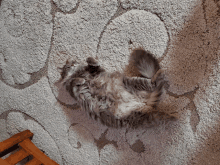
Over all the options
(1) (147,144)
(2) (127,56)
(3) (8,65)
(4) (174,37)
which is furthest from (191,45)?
(3) (8,65)

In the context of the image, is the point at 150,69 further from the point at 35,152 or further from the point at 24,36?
the point at 35,152

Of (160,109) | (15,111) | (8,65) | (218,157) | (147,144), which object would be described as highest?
(8,65)

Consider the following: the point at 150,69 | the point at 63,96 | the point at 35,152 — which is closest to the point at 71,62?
the point at 63,96

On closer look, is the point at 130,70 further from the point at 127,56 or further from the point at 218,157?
the point at 218,157

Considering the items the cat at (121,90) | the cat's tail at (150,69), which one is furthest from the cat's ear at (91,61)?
the cat's tail at (150,69)

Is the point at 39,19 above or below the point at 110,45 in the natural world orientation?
above

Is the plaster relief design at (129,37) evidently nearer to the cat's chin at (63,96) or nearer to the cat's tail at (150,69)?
the cat's tail at (150,69)

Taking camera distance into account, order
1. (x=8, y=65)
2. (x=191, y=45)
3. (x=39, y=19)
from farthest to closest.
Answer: (x=8, y=65)
(x=39, y=19)
(x=191, y=45)

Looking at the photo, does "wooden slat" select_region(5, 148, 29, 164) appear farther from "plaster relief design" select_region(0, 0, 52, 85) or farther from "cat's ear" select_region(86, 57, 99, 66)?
"cat's ear" select_region(86, 57, 99, 66)
